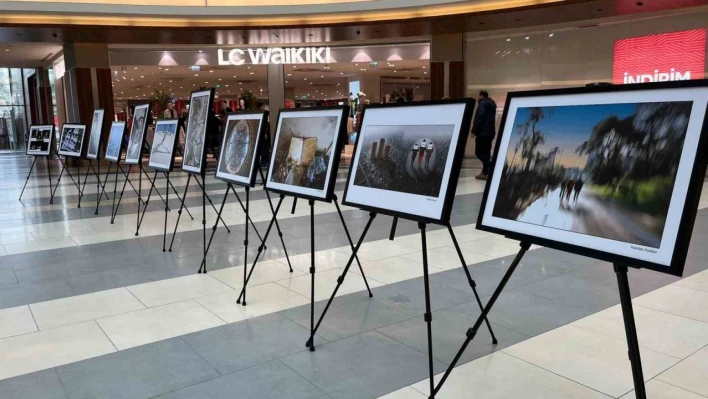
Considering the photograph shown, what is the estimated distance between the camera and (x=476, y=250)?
16.1 feet

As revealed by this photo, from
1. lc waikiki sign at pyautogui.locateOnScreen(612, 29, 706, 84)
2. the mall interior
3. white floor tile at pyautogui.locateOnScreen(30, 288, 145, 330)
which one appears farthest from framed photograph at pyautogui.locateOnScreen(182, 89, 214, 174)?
lc waikiki sign at pyautogui.locateOnScreen(612, 29, 706, 84)

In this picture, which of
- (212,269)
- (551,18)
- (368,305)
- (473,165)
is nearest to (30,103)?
(473,165)

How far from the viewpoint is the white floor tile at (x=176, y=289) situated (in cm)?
373

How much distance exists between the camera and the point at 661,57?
37.2 ft

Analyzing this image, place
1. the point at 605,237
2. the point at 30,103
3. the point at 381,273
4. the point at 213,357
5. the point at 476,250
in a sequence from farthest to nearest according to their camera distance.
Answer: the point at 30,103 < the point at 476,250 < the point at 381,273 < the point at 213,357 < the point at 605,237

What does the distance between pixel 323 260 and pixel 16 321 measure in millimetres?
2290

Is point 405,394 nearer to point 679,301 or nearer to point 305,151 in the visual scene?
point 305,151

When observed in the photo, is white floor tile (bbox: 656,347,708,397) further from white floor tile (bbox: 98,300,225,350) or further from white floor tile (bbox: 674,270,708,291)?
white floor tile (bbox: 98,300,225,350)

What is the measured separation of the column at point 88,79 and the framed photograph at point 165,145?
925cm

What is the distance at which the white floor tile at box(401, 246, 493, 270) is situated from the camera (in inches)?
174

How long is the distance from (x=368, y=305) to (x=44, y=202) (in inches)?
272

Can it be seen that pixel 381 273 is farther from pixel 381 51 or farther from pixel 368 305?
pixel 381 51

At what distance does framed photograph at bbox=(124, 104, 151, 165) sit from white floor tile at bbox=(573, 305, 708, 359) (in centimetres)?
479

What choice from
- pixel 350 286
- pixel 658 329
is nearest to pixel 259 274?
pixel 350 286
